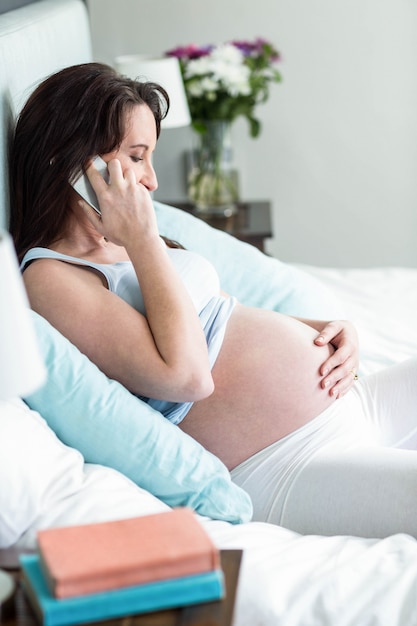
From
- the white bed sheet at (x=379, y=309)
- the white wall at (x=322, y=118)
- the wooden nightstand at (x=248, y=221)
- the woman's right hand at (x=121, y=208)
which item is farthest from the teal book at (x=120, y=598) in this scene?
the white wall at (x=322, y=118)

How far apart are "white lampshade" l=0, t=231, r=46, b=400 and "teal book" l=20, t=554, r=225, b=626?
0.66 ft

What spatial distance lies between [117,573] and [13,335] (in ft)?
0.81

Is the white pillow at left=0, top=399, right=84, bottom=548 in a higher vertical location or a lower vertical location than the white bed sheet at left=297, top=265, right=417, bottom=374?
higher

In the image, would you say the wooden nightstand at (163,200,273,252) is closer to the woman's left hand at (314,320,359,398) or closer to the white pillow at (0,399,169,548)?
the woman's left hand at (314,320,359,398)

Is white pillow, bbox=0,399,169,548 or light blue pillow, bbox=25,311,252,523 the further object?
light blue pillow, bbox=25,311,252,523

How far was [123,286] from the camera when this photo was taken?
153cm

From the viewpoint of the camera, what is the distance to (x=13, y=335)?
32.6 inches

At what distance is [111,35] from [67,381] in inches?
104

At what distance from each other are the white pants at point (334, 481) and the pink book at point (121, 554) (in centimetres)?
51

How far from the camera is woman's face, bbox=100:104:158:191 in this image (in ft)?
5.19

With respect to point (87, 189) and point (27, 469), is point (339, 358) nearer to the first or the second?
point (87, 189)

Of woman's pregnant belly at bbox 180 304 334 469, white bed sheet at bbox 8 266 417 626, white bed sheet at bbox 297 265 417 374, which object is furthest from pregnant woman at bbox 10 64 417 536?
white bed sheet at bbox 297 265 417 374

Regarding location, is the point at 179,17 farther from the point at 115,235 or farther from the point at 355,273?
the point at 115,235

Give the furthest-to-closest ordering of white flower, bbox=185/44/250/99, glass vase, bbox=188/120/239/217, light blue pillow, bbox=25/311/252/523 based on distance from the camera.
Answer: glass vase, bbox=188/120/239/217 → white flower, bbox=185/44/250/99 → light blue pillow, bbox=25/311/252/523
